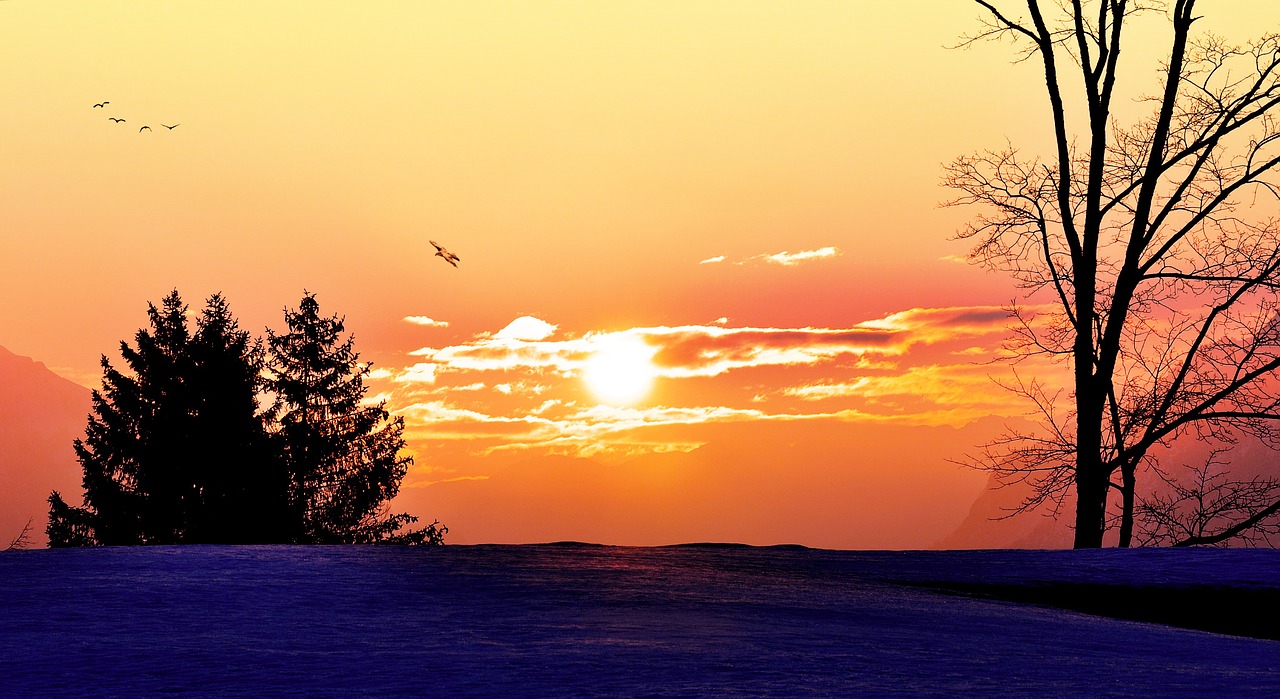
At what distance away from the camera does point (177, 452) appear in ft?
134

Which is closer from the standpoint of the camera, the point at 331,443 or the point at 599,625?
the point at 599,625

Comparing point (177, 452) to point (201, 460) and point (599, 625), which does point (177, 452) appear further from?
point (599, 625)

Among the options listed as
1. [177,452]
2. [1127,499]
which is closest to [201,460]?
[177,452]

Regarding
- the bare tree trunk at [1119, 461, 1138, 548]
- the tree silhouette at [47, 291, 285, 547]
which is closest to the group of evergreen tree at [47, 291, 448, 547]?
the tree silhouette at [47, 291, 285, 547]

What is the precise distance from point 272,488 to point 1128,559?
33303 mm

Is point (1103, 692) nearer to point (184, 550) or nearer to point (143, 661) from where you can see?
point (143, 661)

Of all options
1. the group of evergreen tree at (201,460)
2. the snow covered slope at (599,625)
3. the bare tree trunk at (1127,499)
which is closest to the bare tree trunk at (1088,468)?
Result: the bare tree trunk at (1127,499)

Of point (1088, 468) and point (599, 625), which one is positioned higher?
point (1088, 468)

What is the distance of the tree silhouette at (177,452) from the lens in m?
40.7

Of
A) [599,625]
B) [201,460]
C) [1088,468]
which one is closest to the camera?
[599,625]

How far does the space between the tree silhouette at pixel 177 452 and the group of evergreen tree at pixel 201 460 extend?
0.03 metres

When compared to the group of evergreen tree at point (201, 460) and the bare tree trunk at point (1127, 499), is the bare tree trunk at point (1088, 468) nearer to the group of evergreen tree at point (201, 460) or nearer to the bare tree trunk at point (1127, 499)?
the bare tree trunk at point (1127, 499)

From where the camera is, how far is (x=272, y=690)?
5.39 m

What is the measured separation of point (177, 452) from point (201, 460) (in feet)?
2.76
